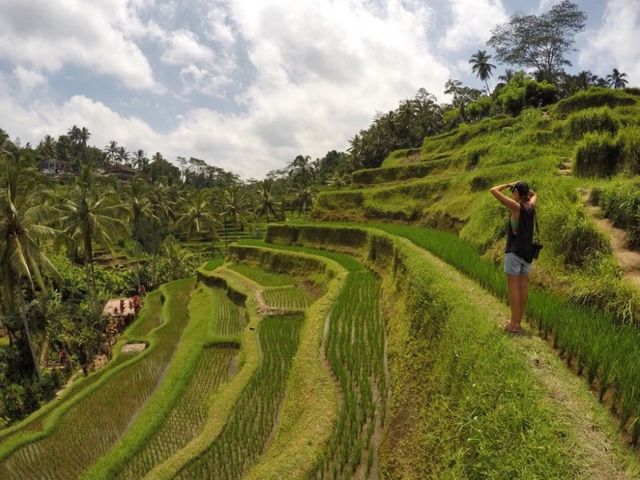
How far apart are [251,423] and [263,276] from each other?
16146 mm

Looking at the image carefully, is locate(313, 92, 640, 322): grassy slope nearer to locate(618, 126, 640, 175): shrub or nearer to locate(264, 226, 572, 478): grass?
locate(618, 126, 640, 175): shrub

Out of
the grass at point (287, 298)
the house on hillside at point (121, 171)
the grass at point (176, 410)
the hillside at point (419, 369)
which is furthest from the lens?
the house on hillside at point (121, 171)

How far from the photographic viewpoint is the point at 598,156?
1143cm

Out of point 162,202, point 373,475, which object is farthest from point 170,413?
point 162,202

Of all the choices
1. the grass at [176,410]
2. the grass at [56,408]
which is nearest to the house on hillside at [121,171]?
the grass at [56,408]

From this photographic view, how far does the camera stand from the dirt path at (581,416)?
3.28 metres

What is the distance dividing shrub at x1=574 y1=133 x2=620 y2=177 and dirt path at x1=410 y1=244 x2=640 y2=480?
813cm

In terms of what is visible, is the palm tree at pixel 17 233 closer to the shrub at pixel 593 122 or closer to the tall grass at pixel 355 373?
the tall grass at pixel 355 373

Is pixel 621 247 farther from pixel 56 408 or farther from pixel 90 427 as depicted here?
pixel 56 408

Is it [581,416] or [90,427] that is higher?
[581,416]

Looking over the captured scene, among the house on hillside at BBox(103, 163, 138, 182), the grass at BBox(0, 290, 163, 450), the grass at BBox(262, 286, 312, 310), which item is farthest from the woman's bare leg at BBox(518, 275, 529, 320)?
the house on hillside at BBox(103, 163, 138, 182)

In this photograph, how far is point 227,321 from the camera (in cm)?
1894

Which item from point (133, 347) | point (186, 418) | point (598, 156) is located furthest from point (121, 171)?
point (598, 156)

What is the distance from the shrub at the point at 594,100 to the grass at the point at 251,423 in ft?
65.1
